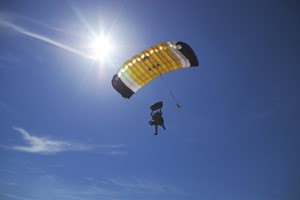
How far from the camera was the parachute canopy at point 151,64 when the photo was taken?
25.4 m

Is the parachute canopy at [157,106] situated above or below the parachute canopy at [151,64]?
below

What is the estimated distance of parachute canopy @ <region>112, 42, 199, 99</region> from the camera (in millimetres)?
25375

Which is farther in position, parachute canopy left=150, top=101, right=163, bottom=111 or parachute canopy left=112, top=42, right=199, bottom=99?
parachute canopy left=150, top=101, right=163, bottom=111

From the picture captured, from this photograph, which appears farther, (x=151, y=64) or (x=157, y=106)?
(x=157, y=106)

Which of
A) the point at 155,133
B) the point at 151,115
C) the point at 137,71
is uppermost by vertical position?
the point at 137,71

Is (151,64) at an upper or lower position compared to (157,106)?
upper

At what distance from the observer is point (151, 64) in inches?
1024

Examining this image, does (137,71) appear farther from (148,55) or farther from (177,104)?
(177,104)

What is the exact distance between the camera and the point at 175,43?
2544 centimetres

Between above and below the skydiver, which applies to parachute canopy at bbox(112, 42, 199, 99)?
above

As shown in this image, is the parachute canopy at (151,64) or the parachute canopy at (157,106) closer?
the parachute canopy at (151,64)

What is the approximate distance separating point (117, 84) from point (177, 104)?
5208mm

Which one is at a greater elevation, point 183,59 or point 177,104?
point 183,59

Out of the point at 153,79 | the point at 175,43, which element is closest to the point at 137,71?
the point at 153,79
